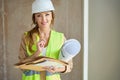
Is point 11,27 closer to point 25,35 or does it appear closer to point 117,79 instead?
point 25,35

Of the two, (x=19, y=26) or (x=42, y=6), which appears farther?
(x=19, y=26)

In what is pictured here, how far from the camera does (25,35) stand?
0.96m

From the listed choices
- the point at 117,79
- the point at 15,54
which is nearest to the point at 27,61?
Result: the point at 15,54

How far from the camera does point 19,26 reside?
104 cm

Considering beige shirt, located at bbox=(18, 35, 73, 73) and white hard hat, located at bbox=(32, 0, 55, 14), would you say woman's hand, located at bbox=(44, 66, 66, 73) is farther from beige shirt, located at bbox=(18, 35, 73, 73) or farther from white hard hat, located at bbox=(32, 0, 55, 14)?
white hard hat, located at bbox=(32, 0, 55, 14)

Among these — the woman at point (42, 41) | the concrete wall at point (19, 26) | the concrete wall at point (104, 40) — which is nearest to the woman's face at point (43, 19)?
the woman at point (42, 41)

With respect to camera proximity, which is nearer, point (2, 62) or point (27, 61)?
point (27, 61)

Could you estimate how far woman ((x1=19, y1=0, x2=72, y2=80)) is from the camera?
903 millimetres

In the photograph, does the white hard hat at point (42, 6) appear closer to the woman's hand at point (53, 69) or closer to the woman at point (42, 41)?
the woman at point (42, 41)

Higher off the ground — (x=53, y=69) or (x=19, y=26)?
(x=19, y=26)

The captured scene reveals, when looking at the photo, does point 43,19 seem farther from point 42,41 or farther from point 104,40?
point 104,40

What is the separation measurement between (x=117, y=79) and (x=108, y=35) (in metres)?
0.24

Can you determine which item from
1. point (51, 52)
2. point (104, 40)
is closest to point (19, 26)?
point (51, 52)

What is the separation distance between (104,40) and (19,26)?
1.53ft
